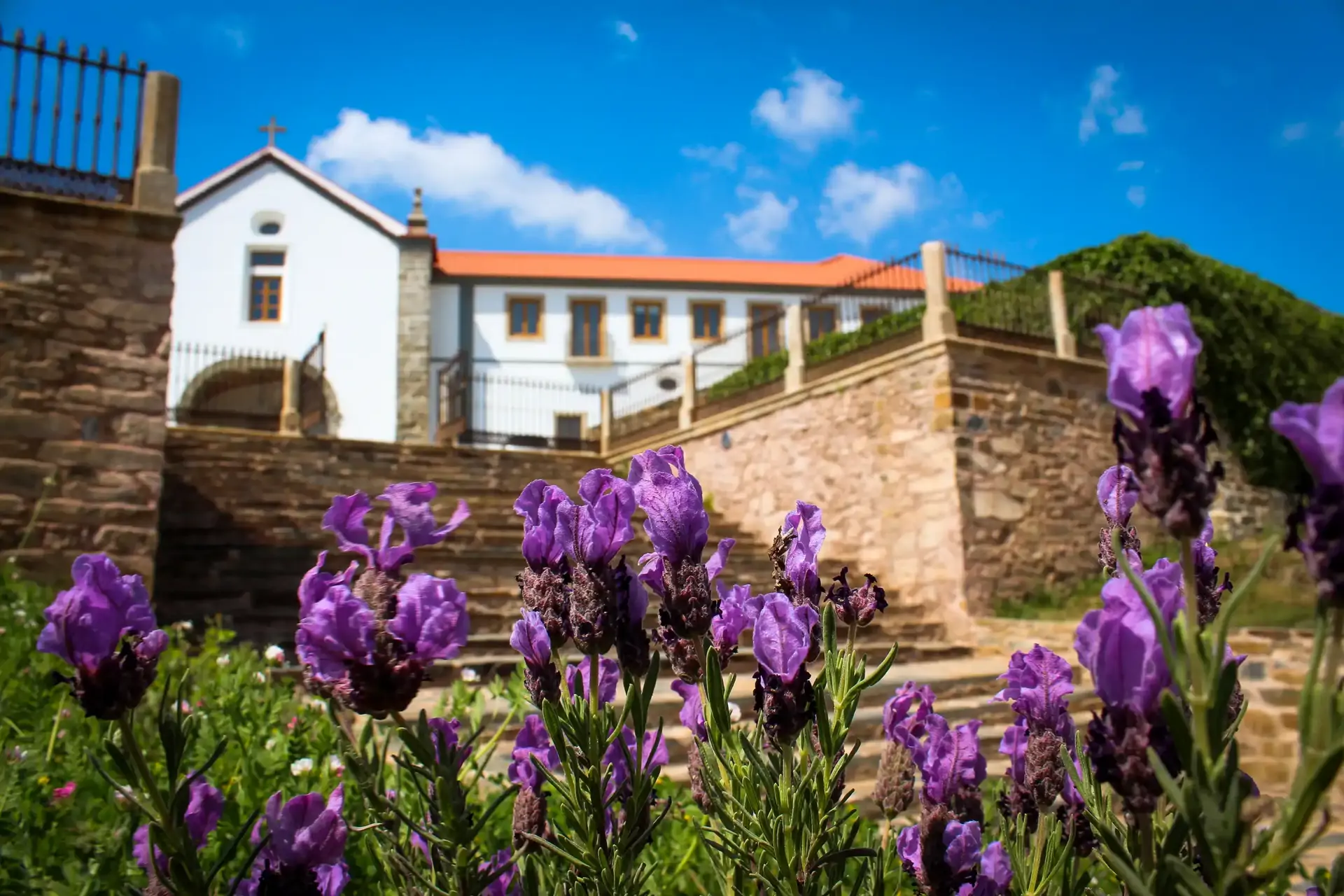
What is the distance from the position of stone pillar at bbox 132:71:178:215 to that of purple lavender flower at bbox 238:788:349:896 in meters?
6.19

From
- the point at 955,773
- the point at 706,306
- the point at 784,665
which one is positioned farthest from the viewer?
the point at 706,306

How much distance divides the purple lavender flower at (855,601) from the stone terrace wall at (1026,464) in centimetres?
786

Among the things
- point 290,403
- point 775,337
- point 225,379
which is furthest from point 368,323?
point 775,337

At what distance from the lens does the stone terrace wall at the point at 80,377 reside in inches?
219

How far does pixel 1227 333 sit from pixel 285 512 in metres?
11.0

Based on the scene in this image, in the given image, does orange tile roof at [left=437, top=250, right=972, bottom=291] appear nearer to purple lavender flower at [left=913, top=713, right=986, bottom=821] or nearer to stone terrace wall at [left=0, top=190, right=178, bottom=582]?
stone terrace wall at [left=0, top=190, right=178, bottom=582]

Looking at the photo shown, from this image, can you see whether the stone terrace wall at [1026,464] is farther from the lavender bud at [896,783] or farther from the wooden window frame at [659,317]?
the wooden window frame at [659,317]

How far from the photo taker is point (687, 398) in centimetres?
1370

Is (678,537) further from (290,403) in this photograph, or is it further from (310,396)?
(310,396)

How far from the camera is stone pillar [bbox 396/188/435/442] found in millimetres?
21266

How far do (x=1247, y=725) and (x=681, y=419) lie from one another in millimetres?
8812

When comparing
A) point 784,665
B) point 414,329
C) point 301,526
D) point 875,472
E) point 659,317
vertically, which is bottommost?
point 784,665

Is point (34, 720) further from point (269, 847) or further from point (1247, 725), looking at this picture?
point (1247, 725)

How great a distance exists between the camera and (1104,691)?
76cm
